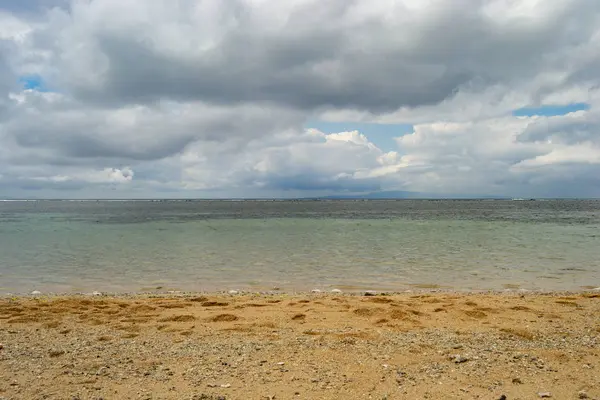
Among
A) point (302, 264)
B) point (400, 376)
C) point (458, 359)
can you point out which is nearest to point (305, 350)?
point (400, 376)

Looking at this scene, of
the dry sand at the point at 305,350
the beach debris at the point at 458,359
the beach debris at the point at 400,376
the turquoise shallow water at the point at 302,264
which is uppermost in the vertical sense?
the beach debris at the point at 458,359

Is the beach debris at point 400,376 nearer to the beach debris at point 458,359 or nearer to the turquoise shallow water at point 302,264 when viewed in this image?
the beach debris at point 458,359

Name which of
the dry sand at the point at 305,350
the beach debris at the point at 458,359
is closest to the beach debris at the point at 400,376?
the dry sand at the point at 305,350

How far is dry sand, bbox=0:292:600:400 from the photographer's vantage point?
6.82 m

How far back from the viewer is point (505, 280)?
63.8 feet

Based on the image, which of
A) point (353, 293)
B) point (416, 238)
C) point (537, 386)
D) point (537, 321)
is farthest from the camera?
point (416, 238)

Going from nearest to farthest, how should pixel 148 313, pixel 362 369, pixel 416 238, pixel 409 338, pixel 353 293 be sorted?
1. pixel 362 369
2. pixel 409 338
3. pixel 148 313
4. pixel 353 293
5. pixel 416 238

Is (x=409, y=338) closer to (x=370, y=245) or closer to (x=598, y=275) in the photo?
(x=598, y=275)

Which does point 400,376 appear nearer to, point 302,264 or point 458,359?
point 458,359

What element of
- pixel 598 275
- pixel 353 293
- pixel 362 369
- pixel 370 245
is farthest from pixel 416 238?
pixel 362 369

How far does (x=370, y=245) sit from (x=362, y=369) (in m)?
26.3

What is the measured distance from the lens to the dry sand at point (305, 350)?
6.82 m

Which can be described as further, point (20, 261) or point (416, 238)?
point (416, 238)

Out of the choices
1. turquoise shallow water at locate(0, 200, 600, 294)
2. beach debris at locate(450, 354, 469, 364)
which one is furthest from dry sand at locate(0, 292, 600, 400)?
turquoise shallow water at locate(0, 200, 600, 294)
